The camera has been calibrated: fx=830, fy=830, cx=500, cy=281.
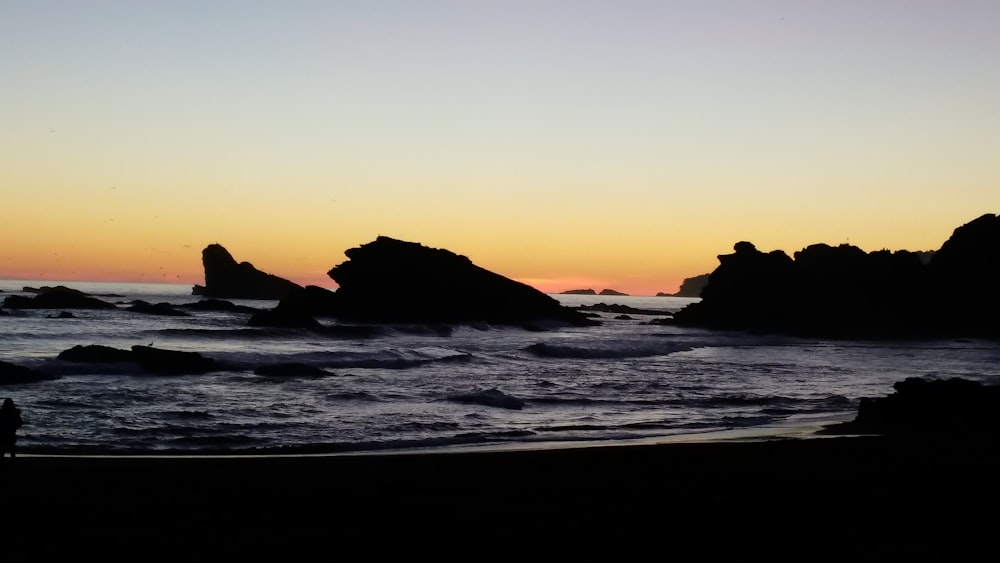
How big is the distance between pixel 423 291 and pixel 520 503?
218ft

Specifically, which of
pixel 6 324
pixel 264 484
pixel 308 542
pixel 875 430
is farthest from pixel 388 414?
pixel 6 324

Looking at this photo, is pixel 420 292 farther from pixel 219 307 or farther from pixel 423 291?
pixel 219 307

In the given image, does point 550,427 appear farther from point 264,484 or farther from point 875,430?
point 264,484

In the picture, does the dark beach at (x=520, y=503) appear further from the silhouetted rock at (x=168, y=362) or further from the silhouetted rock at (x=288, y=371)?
the silhouetted rock at (x=168, y=362)

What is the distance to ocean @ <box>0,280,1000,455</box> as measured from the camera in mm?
16953

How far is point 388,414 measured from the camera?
2052 cm

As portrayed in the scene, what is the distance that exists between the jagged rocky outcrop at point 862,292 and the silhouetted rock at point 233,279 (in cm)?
6970

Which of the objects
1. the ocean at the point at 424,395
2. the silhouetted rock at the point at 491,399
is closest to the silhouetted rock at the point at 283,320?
the ocean at the point at 424,395

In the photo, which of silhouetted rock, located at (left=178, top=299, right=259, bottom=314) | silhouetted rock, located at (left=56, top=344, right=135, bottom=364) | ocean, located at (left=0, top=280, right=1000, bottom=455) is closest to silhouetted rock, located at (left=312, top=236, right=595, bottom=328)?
silhouetted rock, located at (left=178, top=299, right=259, bottom=314)

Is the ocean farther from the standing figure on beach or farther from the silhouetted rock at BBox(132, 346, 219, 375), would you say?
the standing figure on beach

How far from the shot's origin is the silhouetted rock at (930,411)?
17.8 metres

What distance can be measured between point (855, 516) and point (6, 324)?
5387 centimetres

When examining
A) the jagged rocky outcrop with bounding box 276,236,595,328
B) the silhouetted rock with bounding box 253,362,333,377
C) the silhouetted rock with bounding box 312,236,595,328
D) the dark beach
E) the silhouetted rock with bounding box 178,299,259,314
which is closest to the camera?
the dark beach

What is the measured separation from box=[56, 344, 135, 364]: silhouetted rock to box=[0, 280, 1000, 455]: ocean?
1.50 ft
